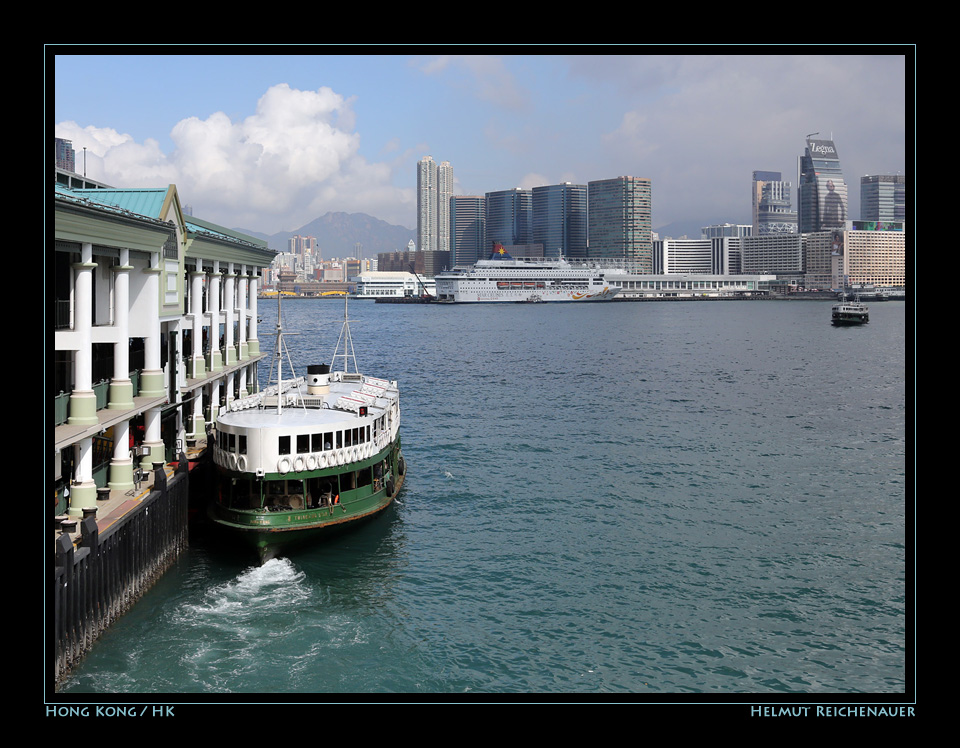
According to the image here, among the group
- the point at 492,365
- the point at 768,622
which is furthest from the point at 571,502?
the point at 492,365

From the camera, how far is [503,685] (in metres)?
19.7

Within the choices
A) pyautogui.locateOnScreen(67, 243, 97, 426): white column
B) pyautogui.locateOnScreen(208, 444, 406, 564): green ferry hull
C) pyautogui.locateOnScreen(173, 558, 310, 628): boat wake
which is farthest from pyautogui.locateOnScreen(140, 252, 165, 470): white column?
pyautogui.locateOnScreen(173, 558, 310, 628): boat wake

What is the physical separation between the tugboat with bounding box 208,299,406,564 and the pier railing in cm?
180

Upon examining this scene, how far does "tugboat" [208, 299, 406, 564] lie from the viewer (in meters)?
26.7

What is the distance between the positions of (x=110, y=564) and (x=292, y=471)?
7190 mm

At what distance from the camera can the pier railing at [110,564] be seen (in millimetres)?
17672

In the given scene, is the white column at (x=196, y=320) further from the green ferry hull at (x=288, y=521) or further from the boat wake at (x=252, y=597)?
the boat wake at (x=252, y=597)

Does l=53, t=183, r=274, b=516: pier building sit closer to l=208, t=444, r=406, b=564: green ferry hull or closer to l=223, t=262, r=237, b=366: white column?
l=223, t=262, r=237, b=366: white column

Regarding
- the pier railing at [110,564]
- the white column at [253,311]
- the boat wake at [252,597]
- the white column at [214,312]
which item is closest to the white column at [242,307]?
the white column at [253,311]

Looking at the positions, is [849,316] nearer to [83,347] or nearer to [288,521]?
[288,521]

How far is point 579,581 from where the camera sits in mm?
26531

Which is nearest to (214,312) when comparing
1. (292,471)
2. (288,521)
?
(292,471)

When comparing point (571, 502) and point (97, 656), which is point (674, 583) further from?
point (97, 656)

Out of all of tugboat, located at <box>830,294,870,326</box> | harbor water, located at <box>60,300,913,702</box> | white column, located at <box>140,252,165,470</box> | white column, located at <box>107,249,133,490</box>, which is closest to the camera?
harbor water, located at <box>60,300,913,702</box>
